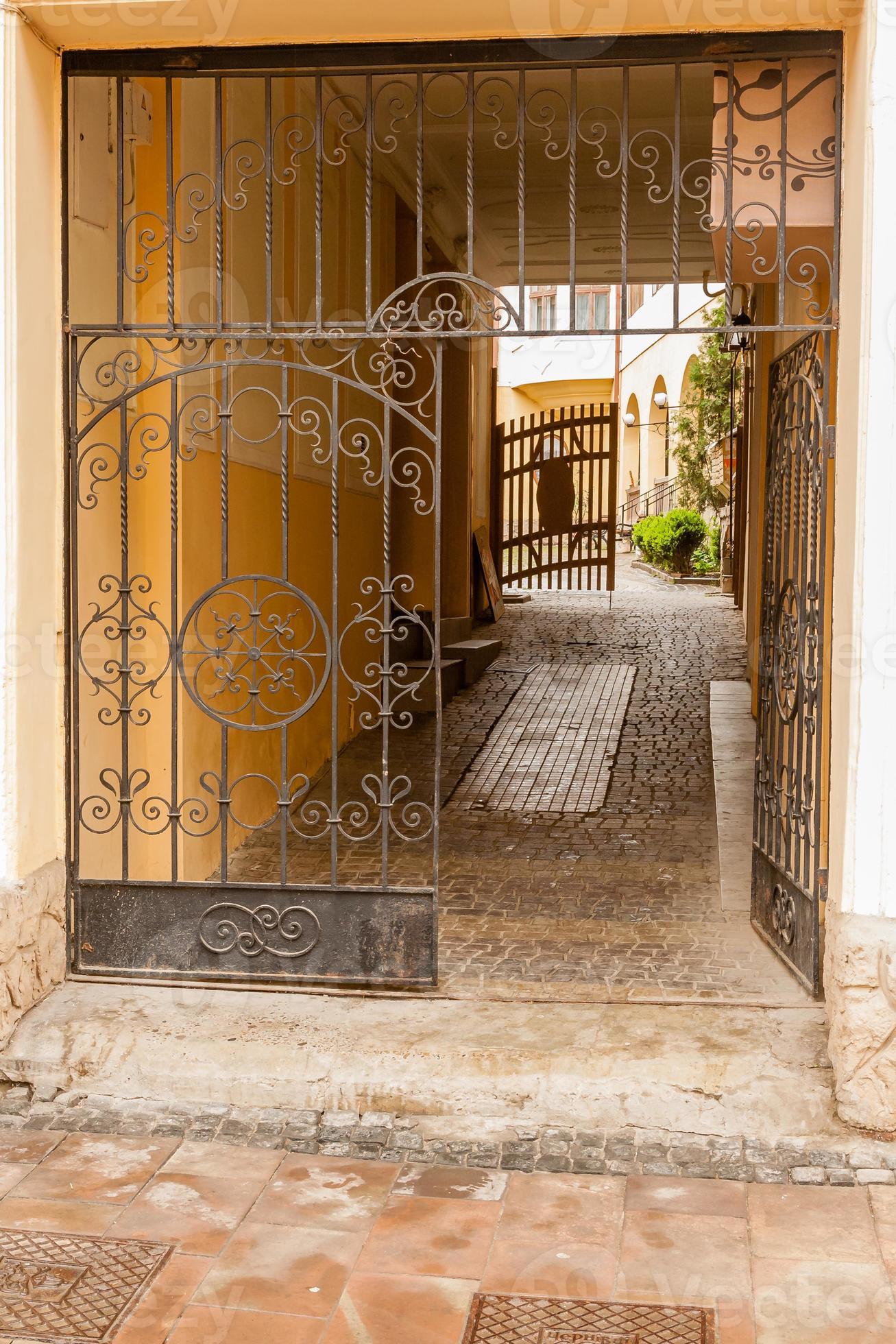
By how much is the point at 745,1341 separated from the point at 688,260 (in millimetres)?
12110

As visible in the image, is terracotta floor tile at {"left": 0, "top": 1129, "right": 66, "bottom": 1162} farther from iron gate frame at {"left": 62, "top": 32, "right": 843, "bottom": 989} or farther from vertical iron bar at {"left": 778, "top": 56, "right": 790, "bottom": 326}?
vertical iron bar at {"left": 778, "top": 56, "right": 790, "bottom": 326}

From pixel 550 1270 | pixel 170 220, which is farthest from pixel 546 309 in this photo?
pixel 550 1270

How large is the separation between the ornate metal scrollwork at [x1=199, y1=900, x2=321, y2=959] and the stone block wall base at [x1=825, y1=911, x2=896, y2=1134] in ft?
6.11

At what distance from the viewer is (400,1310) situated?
3.31m

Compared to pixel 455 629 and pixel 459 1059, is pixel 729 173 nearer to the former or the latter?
pixel 459 1059

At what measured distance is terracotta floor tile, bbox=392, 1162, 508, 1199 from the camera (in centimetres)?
395

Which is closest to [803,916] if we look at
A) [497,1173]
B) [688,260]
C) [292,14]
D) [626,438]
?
[497,1173]

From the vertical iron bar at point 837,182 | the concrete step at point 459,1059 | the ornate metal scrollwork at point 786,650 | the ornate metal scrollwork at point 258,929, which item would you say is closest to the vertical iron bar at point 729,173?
the vertical iron bar at point 837,182

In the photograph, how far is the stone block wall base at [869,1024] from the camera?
4.19m

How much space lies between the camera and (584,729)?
421 inches

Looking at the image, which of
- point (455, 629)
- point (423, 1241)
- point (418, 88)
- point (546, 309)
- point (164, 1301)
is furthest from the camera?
point (546, 309)

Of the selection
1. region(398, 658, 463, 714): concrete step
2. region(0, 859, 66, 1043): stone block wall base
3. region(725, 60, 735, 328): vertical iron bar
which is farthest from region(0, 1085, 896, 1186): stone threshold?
region(398, 658, 463, 714): concrete step

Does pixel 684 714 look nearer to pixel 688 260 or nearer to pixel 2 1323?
pixel 688 260

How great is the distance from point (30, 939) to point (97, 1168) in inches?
38.4
